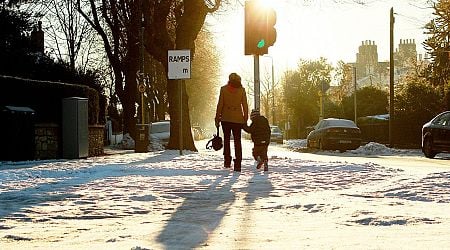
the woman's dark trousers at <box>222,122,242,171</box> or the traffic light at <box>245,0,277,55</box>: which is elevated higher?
the traffic light at <box>245,0,277,55</box>

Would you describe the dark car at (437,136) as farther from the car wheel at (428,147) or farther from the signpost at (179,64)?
the signpost at (179,64)

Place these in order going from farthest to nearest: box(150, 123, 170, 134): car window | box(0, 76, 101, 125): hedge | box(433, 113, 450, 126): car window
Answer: box(150, 123, 170, 134): car window → box(433, 113, 450, 126): car window → box(0, 76, 101, 125): hedge

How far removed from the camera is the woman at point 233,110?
12578 millimetres

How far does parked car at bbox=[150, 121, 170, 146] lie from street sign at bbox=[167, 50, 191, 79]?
58.3ft

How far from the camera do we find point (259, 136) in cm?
1320

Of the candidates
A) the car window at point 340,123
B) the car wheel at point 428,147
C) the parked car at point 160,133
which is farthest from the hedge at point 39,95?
the parked car at point 160,133

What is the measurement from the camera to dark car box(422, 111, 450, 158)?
22.2 meters

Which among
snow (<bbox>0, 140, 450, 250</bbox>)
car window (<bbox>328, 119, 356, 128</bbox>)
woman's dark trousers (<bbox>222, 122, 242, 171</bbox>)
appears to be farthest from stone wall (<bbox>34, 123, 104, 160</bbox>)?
car window (<bbox>328, 119, 356, 128</bbox>)

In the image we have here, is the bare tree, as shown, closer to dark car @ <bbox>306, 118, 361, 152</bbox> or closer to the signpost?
the signpost

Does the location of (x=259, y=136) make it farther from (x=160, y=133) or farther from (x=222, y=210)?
(x=160, y=133)

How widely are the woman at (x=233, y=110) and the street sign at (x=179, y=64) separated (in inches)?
184

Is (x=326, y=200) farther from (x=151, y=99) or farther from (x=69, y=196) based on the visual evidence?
(x=151, y=99)

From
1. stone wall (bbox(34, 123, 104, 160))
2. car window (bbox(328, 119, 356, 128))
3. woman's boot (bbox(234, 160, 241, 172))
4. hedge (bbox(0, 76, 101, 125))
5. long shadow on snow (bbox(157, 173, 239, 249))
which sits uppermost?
hedge (bbox(0, 76, 101, 125))

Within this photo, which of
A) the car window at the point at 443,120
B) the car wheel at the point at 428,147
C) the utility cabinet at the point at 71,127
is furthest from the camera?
the car wheel at the point at 428,147
